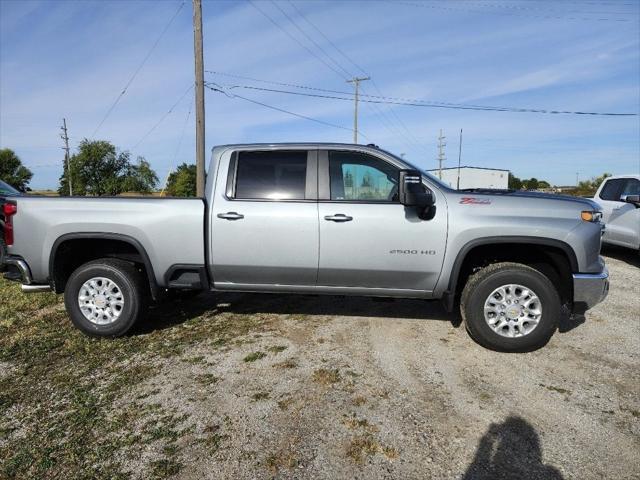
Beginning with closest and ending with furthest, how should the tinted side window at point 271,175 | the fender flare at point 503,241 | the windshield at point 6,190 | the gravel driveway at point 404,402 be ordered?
the gravel driveway at point 404,402, the fender flare at point 503,241, the tinted side window at point 271,175, the windshield at point 6,190

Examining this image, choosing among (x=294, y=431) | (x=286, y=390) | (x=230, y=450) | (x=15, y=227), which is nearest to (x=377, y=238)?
(x=286, y=390)

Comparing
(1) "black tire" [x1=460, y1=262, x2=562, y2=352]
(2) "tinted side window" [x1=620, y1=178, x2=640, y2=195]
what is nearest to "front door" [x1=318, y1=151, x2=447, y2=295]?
(1) "black tire" [x1=460, y1=262, x2=562, y2=352]

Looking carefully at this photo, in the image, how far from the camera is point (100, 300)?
431cm

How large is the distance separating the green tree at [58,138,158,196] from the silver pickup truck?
65.0 metres

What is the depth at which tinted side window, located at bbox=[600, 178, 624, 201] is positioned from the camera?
29.2 ft

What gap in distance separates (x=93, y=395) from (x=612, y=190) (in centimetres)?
1015

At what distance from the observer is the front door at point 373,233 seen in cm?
396

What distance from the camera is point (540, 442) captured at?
2650mm

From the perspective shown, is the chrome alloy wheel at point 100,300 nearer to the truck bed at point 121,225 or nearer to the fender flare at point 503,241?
the truck bed at point 121,225

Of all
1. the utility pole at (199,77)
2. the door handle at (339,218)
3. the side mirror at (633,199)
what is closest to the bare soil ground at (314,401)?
the door handle at (339,218)

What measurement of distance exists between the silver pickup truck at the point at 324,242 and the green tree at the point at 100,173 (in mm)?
64952

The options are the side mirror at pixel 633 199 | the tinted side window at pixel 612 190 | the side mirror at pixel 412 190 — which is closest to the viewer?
the side mirror at pixel 412 190

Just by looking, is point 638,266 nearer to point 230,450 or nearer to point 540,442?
point 540,442

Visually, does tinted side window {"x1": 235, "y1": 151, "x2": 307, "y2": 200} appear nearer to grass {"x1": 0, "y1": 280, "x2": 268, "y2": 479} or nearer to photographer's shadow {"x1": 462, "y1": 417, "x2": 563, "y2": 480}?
grass {"x1": 0, "y1": 280, "x2": 268, "y2": 479}
